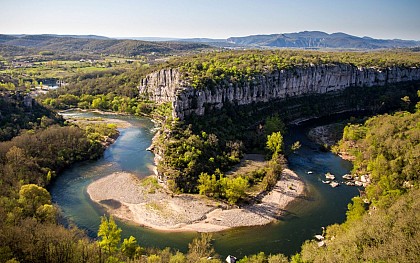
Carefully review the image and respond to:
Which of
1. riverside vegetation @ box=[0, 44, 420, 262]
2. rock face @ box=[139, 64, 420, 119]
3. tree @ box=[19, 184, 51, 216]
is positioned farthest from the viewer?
rock face @ box=[139, 64, 420, 119]

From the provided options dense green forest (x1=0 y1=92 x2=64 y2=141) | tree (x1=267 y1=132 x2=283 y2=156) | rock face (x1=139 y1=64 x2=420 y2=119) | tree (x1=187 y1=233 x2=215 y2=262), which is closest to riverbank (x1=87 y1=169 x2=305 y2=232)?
tree (x1=187 y1=233 x2=215 y2=262)

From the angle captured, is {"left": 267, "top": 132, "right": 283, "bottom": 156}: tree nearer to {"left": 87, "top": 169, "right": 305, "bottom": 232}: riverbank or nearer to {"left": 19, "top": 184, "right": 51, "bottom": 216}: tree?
{"left": 87, "top": 169, "right": 305, "bottom": 232}: riverbank

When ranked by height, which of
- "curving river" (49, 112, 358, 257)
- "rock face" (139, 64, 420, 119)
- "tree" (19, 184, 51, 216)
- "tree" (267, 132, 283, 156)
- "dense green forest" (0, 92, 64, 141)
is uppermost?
"rock face" (139, 64, 420, 119)

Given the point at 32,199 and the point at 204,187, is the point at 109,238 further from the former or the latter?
the point at 204,187

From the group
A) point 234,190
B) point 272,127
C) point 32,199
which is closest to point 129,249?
point 32,199

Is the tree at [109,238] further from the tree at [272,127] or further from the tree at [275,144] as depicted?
the tree at [272,127]

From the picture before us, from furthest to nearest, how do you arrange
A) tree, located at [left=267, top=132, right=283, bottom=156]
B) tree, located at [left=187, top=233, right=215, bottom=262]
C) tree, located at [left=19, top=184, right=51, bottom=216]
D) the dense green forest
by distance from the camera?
1. tree, located at [left=267, top=132, right=283, bottom=156]
2. the dense green forest
3. tree, located at [left=19, top=184, right=51, bottom=216]
4. tree, located at [left=187, top=233, right=215, bottom=262]

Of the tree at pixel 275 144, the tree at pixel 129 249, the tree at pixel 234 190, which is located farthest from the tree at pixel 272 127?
the tree at pixel 129 249
